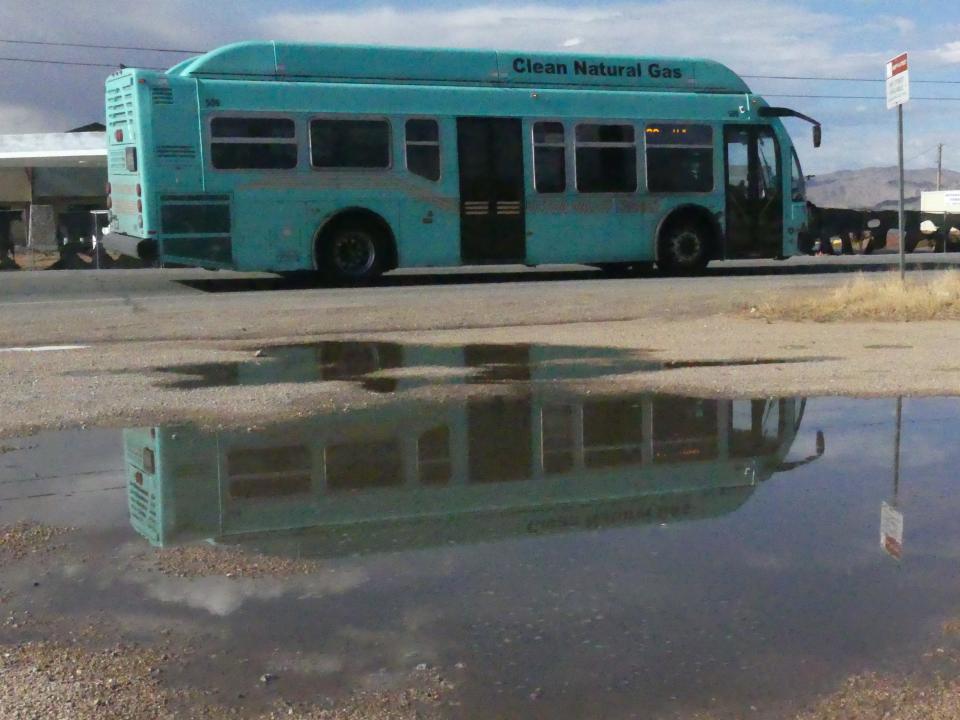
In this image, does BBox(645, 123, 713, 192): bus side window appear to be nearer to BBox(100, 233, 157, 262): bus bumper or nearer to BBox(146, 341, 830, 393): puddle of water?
BBox(100, 233, 157, 262): bus bumper

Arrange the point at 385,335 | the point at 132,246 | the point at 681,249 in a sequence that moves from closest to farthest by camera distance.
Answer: the point at 385,335 < the point at 132,246 < the point at 681,249

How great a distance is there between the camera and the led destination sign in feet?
65.7

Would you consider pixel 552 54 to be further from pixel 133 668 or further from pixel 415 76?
pixel 133 668

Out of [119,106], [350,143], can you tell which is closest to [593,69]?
[350,143]

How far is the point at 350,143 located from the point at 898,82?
776 cm

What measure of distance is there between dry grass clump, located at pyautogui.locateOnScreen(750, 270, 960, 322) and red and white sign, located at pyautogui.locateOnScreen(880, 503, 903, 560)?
8.07 m

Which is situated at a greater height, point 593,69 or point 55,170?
point 55,170

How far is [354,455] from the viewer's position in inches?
276

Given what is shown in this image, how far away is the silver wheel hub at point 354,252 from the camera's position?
18594 mm

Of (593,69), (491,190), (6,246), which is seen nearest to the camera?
(491,190)

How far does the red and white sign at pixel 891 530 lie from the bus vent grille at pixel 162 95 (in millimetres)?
13699

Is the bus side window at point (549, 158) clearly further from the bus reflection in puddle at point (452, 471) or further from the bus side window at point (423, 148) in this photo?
the bus reflection in puddle at point (452, 471)

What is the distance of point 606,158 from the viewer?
20.2 metres

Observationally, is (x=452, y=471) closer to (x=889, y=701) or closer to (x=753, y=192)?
(x=889, y=701)
